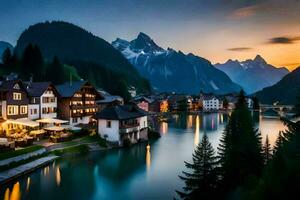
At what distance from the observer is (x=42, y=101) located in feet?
203

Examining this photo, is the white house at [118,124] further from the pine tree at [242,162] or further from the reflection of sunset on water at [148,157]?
the pine tree at [242,162]

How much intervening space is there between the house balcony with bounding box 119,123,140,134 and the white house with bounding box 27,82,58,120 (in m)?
15.0

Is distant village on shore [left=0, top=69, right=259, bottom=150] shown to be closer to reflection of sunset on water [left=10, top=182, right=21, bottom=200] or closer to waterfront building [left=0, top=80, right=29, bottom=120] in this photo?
waterfront building [left=0, top=80, right=29, bottom=120]

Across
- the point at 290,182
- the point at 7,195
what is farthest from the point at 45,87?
the point at 290,182

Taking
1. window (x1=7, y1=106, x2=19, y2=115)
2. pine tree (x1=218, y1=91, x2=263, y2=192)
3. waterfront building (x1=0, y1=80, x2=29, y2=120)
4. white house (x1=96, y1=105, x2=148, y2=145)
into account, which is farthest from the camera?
white house (x1=96, y1=105, x2=148, y2=145)

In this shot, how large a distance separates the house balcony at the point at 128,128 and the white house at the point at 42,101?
15.0 m

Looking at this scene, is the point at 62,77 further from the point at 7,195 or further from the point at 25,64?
the point at 7,195

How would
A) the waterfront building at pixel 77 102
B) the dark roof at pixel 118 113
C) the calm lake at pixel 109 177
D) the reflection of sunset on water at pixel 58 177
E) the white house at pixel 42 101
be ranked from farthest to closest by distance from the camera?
the waterfront building at pixel 77 102 → the white house at pixel 42 101 → the dark roof at pixel 118 113 → the reflection of sunset on water at pixel 58 177 → the calm lake at pixel 109 177

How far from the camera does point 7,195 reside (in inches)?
1216

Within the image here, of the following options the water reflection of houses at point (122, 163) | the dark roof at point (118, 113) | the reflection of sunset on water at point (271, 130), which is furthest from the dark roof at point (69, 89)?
the reflection of sunset on water at point (271, 130)

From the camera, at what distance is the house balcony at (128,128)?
189ft

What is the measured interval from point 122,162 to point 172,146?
15323 mm

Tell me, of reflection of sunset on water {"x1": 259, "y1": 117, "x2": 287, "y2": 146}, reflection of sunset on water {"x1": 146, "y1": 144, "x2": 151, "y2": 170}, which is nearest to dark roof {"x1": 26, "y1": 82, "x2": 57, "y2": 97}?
reflection of sunset on water {"x1": 146, "y1": 144, "x2": 151, "y2": 170}

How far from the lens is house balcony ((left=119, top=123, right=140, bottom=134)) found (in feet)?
189
